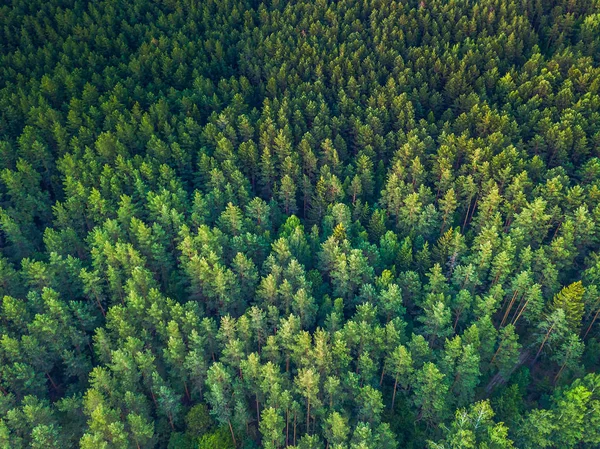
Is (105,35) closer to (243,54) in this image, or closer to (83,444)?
(243,54)

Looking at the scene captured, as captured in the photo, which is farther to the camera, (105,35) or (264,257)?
(105,35)

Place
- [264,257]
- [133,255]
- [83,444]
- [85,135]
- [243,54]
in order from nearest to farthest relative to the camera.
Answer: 1. [83,444]
2. [133,255]
3. [264,257]
4. [85,135]
5. [243,54]

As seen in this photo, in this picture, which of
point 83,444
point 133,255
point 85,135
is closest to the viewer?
point 83,444

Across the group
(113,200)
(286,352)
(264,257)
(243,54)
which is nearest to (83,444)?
(286,352)

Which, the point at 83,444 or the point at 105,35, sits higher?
the point at 105,35

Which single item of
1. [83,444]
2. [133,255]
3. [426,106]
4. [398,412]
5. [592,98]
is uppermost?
[592,98]

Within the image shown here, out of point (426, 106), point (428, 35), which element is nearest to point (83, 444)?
point (426, 106)

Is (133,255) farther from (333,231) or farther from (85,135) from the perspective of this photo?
(85,135)
